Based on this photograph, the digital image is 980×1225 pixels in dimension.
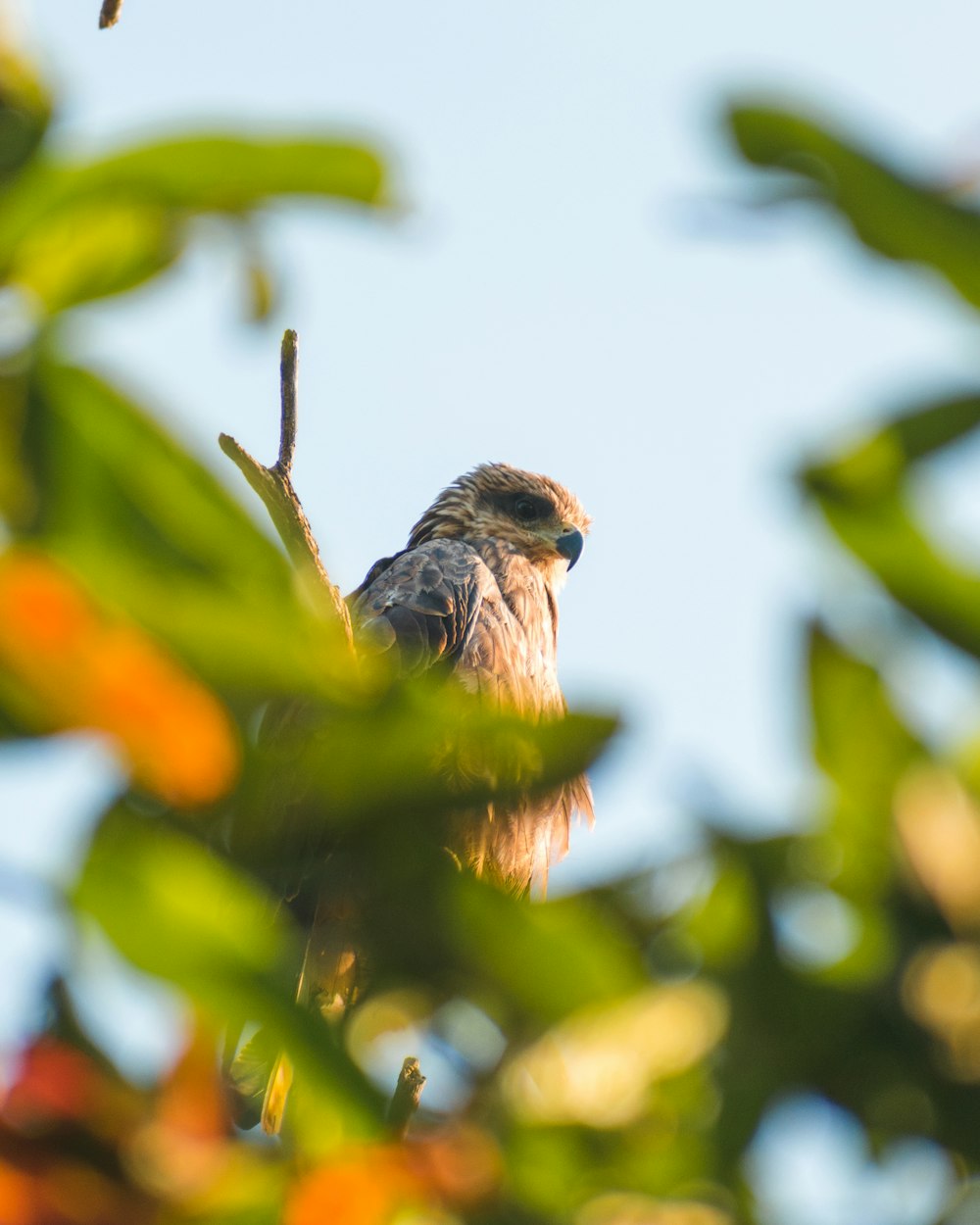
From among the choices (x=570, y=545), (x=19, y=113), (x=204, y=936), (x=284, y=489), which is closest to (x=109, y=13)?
(x=19, y=113)

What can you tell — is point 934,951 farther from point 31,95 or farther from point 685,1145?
point 31,95

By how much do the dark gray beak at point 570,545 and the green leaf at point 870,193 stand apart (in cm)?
816

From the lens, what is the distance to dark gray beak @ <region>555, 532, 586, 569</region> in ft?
29.4

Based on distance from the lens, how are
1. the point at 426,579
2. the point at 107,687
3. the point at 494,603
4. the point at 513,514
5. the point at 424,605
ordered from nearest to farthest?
the point at 107,687 < the point at 424,605 < the point at 426,579 < the point at 494,603 < the point at 513,514

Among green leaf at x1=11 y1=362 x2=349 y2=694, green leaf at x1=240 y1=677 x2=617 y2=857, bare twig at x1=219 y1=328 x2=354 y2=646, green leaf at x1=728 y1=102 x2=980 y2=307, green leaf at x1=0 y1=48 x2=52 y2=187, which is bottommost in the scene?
bare twig at x1=219 y1=328 x2=354 y2=646

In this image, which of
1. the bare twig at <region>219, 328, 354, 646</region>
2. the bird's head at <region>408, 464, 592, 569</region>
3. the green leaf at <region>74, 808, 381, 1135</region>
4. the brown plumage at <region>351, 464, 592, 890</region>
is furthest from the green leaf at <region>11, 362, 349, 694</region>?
the bird's head at <region>408, 464, 592, 569</region>

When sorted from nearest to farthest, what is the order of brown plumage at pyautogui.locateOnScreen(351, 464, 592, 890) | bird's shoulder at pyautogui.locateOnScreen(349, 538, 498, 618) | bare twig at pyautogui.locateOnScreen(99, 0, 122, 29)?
bare twig at pyautogui.locateOnScreen(99, 0, 122, 29) → brown plumage at pyautogui.locateOnScreen(351, 464, 592, 890) → bird's shoulder at pyautogui.locateOnScreen(349, 538, 498, 618)

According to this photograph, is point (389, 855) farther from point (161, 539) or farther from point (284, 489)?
Answer: point (284, 489)

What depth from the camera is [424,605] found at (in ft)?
24.2

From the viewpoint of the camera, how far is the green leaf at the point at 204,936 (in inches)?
26.6

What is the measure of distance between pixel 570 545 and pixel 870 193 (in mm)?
8212

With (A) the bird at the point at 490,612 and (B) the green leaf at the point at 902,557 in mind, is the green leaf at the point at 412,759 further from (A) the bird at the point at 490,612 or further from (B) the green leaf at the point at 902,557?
(A) the bird at the point at 490,612

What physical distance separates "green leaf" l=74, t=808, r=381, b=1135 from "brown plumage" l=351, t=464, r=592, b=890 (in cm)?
528

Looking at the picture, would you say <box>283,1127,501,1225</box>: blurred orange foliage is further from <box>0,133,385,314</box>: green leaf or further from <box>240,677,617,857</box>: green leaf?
<box>0,133,385,314</box>: green leaf
